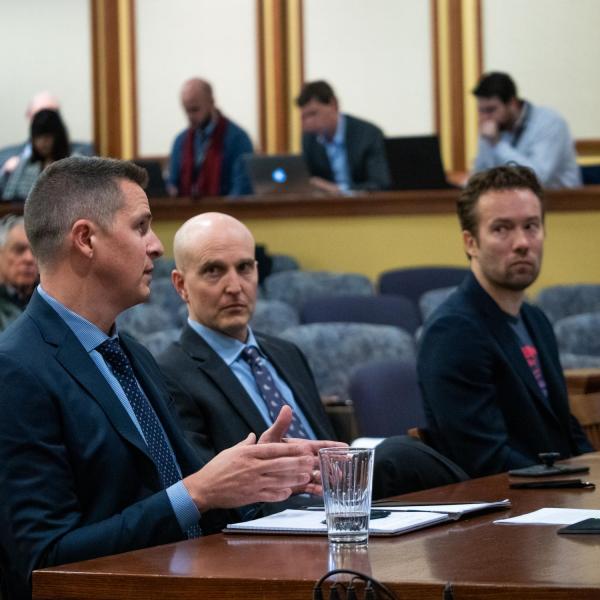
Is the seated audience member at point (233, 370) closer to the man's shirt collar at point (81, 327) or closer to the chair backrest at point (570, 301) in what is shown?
the man's shirt collar at point (81, 327)

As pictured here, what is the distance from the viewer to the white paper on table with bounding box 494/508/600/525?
1993mm

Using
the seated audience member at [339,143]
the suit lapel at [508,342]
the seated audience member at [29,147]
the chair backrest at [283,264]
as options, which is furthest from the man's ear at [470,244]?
the seated audience member at [29,147]

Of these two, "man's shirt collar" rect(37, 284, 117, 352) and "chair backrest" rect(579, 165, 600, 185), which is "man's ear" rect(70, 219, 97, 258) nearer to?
"man's shirt collar" rect(37, 284, 117, 352)

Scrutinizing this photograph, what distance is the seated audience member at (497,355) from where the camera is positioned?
Answer: 3.39 metres

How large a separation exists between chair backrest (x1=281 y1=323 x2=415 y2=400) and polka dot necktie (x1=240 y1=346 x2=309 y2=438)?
178 cm

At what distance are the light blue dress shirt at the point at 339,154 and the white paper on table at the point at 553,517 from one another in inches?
246

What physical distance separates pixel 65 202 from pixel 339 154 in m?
6.17

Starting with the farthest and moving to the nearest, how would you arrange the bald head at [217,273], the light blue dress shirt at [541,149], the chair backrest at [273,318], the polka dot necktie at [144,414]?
the light blue dress shirt at [541,149] → the chair backrest at [273,318] → the bald head at [217,273] → the polka dot necktie at [144,414]

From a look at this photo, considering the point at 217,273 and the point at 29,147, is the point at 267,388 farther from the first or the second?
the point at 29,147

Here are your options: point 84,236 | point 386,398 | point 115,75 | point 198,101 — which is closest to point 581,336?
point 386,398

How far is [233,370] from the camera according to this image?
11.1 ft

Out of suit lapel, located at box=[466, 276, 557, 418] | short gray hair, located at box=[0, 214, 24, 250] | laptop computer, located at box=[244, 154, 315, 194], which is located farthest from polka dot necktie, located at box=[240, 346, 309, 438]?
laptop computer, located at box=[244, 154, 315, 194]

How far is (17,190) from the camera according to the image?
8648 millimetres

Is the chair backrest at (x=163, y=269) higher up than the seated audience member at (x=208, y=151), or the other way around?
the seated audience member at (x=208, y=151)
